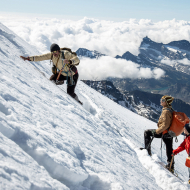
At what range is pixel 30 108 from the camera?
15.3 ft

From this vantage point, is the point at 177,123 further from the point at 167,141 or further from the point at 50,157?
the point at 50,157

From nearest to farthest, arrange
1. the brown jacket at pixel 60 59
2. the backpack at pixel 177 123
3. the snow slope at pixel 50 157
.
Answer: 1. the snow slope at pixel 50 157
2. the backpack at pixel 177 123
3. the brown jacket at pixel 60 59

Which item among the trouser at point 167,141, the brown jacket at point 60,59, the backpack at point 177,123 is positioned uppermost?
the brown jacket at point 60,59

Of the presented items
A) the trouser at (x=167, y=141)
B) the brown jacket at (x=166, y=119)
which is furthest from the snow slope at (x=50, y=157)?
the brown jacket at (x=166, y=119)

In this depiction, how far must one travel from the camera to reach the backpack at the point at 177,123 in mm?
6125

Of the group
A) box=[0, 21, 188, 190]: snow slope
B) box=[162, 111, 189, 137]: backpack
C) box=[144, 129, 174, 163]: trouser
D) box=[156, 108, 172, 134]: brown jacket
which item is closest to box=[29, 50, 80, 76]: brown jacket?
box=[0, 21, 188, 190]: snow slope

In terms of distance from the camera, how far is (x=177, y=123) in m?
6.24

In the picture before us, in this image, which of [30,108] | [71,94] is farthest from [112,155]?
[71,94]

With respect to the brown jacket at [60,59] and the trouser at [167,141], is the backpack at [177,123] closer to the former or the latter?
the trouser at [167,141]

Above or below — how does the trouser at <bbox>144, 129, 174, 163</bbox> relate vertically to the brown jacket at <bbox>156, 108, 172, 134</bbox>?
below

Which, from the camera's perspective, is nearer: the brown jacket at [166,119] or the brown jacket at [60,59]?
the brown jacket at [166,119]

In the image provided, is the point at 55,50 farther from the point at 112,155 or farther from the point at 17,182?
the point at 17,182

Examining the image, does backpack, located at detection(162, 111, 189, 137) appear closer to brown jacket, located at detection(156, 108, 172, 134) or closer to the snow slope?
brown jacket, located at detection(156, 108, 172, 134)

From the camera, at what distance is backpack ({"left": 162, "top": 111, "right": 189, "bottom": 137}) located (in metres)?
6.12
